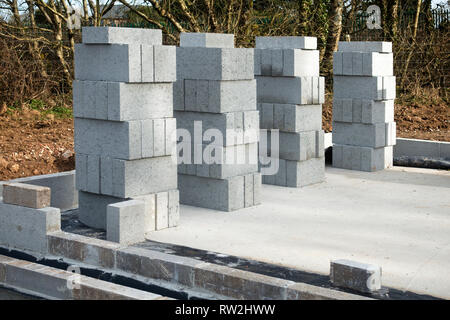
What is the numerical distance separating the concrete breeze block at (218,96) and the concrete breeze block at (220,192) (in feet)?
2.47

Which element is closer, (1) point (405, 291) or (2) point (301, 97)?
(1) point (405, 291)

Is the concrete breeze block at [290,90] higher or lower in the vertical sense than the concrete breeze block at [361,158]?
higher

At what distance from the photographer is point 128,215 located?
5.95m

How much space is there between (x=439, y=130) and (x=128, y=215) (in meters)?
8.30

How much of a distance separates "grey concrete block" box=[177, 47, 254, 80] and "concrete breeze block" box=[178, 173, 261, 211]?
1083 mm

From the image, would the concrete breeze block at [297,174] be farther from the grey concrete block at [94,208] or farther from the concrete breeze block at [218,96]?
the grey concrete block at [94,208]

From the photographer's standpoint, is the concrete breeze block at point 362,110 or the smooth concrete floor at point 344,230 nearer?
the smooth concrete floor at point 344,230

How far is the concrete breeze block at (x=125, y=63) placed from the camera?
19.8 feet

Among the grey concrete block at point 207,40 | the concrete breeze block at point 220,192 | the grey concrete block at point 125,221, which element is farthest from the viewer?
the concrete breeze block at point 220,192

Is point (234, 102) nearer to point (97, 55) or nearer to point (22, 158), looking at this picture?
point (97, 55)

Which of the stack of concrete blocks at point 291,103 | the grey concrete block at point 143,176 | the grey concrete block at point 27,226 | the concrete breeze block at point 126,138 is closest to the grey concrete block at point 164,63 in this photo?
the concrete breeze block at point 126,138

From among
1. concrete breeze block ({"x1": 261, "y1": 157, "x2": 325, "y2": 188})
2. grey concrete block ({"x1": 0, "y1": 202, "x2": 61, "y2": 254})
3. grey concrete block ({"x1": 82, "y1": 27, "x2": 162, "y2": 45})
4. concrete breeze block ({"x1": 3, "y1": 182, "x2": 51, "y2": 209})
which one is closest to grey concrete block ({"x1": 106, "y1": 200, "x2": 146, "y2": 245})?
grey concrete block ({"x1": 0, "y1": 202, "x2": 61, "y2": 254})

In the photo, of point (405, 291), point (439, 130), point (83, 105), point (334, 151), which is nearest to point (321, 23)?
point (439, 130)

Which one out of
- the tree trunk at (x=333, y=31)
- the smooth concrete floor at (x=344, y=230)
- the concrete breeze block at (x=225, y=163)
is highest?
the tree trunk at (x=333, y=31)
